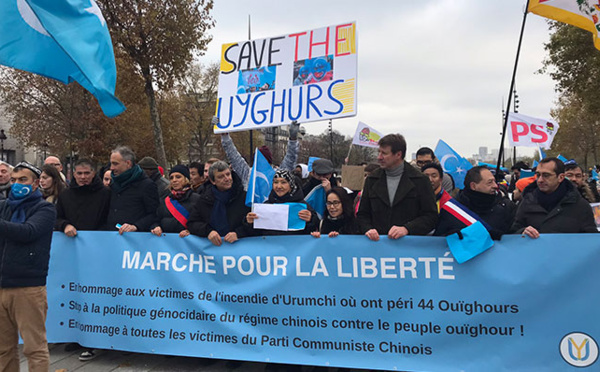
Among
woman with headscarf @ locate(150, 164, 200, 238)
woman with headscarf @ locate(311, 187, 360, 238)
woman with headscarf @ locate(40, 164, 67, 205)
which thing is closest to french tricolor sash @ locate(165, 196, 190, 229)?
woman with headscarf @ locate(150, 164, 200, 238)

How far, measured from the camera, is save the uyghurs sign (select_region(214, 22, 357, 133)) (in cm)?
430

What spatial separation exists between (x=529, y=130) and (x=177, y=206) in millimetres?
7463

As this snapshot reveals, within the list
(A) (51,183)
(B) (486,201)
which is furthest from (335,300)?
(A) (51,183)

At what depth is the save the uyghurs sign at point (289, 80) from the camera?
4.30 m

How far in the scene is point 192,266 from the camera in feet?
13.8

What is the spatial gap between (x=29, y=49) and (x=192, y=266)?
246cm

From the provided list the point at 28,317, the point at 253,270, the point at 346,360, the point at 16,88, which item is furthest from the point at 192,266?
the point at 16,88

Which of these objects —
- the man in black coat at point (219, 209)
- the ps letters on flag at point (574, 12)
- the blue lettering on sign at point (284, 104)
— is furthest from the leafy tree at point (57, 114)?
the ps letters on flag at point (574, 12)

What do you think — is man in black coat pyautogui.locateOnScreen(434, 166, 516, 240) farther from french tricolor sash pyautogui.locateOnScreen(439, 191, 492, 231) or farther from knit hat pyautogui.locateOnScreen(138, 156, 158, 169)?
knit hat pyautogui.locateOnScreen(138, 156, 158, 169)

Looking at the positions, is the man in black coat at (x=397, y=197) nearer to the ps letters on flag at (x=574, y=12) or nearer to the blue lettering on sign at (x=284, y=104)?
the blue lettering on sign at (x=284, y=104)

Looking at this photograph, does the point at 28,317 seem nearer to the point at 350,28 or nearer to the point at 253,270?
the point at 253,270

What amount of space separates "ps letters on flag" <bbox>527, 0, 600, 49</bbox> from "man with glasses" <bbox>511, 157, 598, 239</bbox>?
1911 millimetres

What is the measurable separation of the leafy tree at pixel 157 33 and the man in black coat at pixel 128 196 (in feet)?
44.8

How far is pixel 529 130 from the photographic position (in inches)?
362
